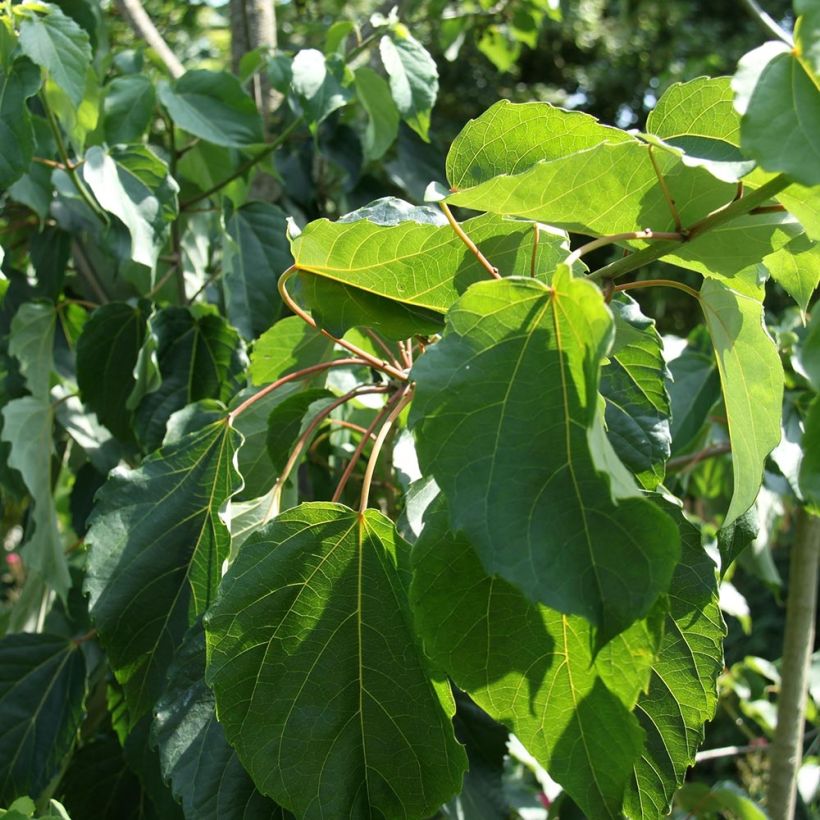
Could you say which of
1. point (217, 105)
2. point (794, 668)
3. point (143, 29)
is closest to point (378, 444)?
point (217, 105)

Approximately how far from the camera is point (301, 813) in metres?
0.72

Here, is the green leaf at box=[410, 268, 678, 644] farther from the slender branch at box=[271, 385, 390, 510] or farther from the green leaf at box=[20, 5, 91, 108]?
the green leaf at box=[20, 5, 91, 108]

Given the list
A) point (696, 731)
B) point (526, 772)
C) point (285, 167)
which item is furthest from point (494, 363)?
point (526, 772)

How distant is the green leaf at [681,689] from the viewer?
28.2 inches

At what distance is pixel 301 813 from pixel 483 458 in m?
0.31

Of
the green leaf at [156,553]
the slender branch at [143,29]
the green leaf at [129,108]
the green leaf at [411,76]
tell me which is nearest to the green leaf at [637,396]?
the green leaf at [156,553]

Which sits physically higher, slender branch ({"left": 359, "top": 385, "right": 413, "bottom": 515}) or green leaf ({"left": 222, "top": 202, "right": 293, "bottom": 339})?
slender branch ({"left": 359, "top": 385, "right": 413, "bottom": 515})

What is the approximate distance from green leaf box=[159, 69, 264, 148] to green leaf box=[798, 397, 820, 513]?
99 cm

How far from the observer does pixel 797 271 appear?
76 centimetres

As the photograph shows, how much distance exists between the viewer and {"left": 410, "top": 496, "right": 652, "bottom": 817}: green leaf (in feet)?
2.13

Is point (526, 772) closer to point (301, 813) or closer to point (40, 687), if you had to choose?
point (40, 687)

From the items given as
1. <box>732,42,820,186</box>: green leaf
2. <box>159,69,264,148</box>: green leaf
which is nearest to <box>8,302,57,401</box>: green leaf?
<box>159,69,264,148</box>: green leaf

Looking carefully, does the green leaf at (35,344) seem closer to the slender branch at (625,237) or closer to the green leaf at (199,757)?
the green leaf at (199,757)

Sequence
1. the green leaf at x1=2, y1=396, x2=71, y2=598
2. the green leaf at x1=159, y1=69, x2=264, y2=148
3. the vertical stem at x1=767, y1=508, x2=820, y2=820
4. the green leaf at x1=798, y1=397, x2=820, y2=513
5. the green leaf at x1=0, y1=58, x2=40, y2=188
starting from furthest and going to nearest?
the vertical stem at x1=767, y1=508, x2=820, y2=820
the green leaf at x1=159, y1=69, x2=264, y2=148
the green leaf at x1=2, y1=396, x2=71, y2=598
the green leaf at x1=0, y1=58, x2=40, y2=188
the green leaf at x1=798, y1=397, x2=820, y2=513
